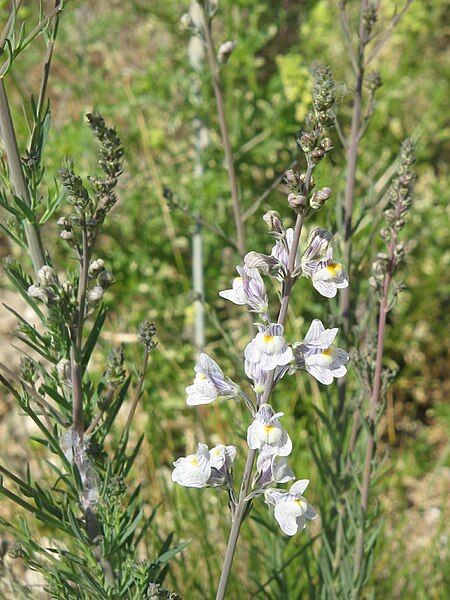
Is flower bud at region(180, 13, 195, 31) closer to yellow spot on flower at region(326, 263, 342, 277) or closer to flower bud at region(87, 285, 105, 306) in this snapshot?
flower bud at region(87, 285, 105, 306)

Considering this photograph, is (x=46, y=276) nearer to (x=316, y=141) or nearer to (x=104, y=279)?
(x=104, y=279)

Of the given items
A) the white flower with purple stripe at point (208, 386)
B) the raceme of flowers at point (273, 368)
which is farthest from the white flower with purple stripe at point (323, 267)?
the white flower with purple stripe at point (208, 386)

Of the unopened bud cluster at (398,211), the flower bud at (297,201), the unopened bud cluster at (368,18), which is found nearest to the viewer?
the flower bud at (297,201)

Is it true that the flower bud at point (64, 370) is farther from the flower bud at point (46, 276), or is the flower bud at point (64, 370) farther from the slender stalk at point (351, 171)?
the slender stalk at point (351, 171)

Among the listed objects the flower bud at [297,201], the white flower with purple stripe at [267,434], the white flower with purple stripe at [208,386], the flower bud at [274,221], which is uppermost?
the flower bud at [297,201]

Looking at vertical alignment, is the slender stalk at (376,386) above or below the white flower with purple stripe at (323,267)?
below

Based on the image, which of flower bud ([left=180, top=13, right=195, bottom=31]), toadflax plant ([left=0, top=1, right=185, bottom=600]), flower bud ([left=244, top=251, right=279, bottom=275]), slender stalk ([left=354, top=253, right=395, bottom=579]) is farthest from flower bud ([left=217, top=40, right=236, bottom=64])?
flower bud ([left=244, top=251, right=279, bottom=275])

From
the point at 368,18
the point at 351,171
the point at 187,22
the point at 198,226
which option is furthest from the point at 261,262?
the point at 198,226

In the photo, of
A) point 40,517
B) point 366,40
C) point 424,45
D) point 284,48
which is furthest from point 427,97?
point 40,517
